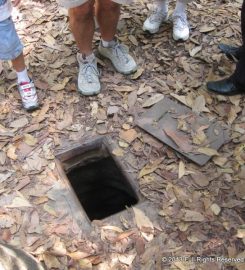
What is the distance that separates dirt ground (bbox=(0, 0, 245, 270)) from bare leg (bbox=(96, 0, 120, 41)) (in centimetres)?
36

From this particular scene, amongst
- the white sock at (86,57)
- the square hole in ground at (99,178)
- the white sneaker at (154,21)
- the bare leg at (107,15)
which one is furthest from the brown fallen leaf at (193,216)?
the white sneaker at (154,21)

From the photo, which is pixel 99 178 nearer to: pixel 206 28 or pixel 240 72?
pixel 240 72

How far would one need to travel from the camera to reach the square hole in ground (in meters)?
3.04

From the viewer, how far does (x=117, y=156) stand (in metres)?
2.98

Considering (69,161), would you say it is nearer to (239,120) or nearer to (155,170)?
(155,170)

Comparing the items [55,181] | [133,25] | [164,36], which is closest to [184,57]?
[164,36]

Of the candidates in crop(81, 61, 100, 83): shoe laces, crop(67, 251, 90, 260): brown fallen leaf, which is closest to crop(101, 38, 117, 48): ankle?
crop(81, 61, 100, 83): shoe laces

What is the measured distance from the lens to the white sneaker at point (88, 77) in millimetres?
3336

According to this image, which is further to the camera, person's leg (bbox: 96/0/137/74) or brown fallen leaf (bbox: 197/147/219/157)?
person's leg (bbox: 96/0/137/74)

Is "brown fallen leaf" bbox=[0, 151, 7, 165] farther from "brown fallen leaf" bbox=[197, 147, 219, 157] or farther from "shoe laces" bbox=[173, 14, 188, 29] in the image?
"shoe laces" bbox=[173, 14, 188, 29]

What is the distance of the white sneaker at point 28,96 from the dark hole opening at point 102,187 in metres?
0.62

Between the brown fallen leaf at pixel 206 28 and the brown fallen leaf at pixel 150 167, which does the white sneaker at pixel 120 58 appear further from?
the brown fallen leaf at pixel 150 167

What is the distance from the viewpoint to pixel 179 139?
9.98ft

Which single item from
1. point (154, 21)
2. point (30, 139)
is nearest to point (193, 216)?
point (30, 139)
